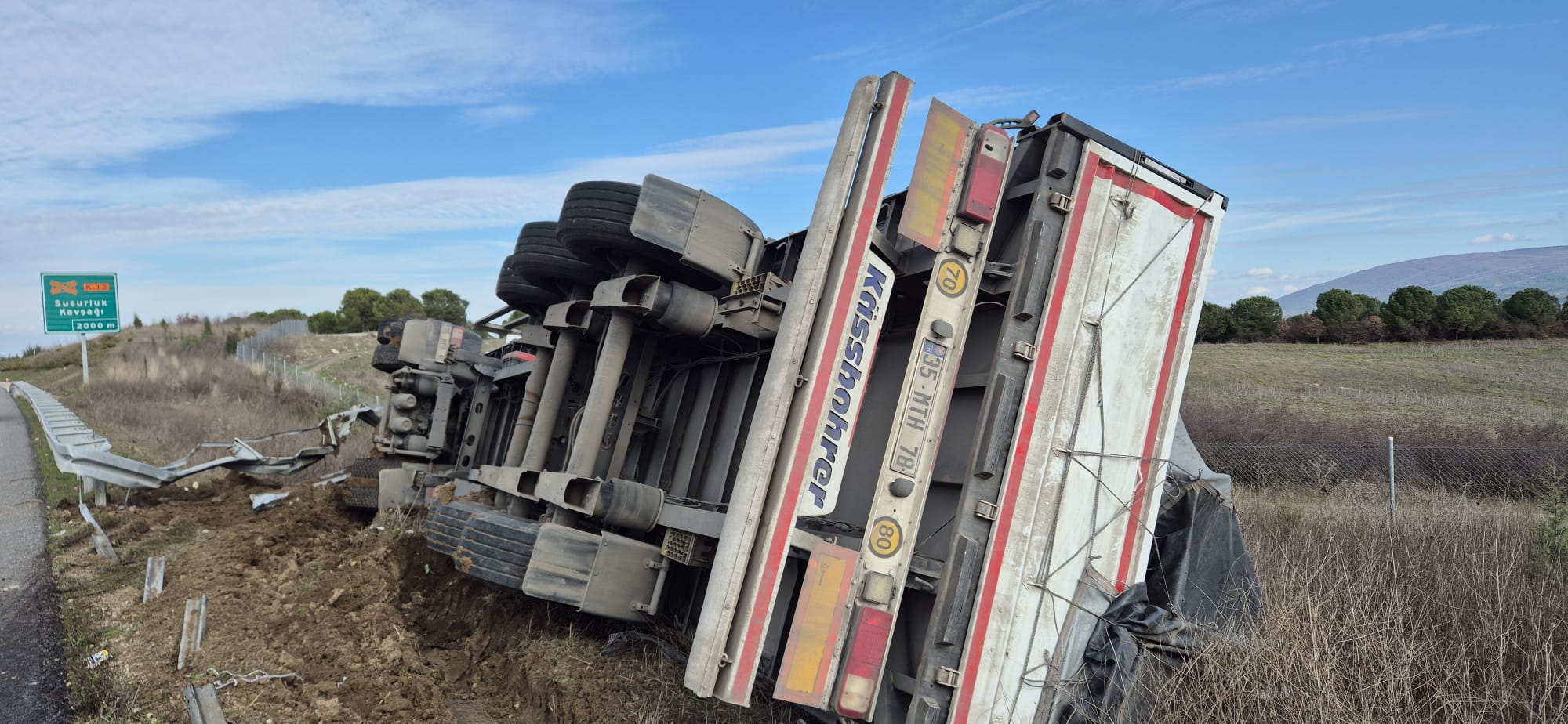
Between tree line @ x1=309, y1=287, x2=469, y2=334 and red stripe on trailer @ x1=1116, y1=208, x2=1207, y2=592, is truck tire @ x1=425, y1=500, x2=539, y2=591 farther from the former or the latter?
tree line @ x1=309, y1=287, x2=469, y2=334

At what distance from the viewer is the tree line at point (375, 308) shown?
47906 mm

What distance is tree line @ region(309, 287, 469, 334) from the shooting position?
157 feet

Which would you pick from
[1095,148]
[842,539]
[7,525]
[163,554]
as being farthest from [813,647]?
[7,525]

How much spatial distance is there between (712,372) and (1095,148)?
2933mm

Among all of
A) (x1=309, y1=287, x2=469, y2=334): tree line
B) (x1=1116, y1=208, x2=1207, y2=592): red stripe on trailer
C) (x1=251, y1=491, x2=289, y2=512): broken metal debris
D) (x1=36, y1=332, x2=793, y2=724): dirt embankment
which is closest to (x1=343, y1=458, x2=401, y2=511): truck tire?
(x1=36, y1=332, x2=793, y2=724): dirt embankment

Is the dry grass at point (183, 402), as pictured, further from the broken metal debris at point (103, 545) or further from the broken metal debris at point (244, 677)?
the broken metal debris at point (244, 677)

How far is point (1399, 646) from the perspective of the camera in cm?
393

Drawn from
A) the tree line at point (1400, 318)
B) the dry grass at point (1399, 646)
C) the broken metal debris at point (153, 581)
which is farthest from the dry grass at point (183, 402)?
the tree line at point (1400, 318)

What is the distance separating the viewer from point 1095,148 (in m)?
4.06

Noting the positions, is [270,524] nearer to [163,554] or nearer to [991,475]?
[163,554]

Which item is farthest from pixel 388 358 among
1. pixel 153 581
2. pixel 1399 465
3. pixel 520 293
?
pixel 1399 465

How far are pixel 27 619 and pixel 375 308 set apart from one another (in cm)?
4642

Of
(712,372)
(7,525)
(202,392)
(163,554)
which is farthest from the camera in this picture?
(202,392)

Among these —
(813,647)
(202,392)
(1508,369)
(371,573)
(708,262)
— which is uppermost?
(1508,369)
